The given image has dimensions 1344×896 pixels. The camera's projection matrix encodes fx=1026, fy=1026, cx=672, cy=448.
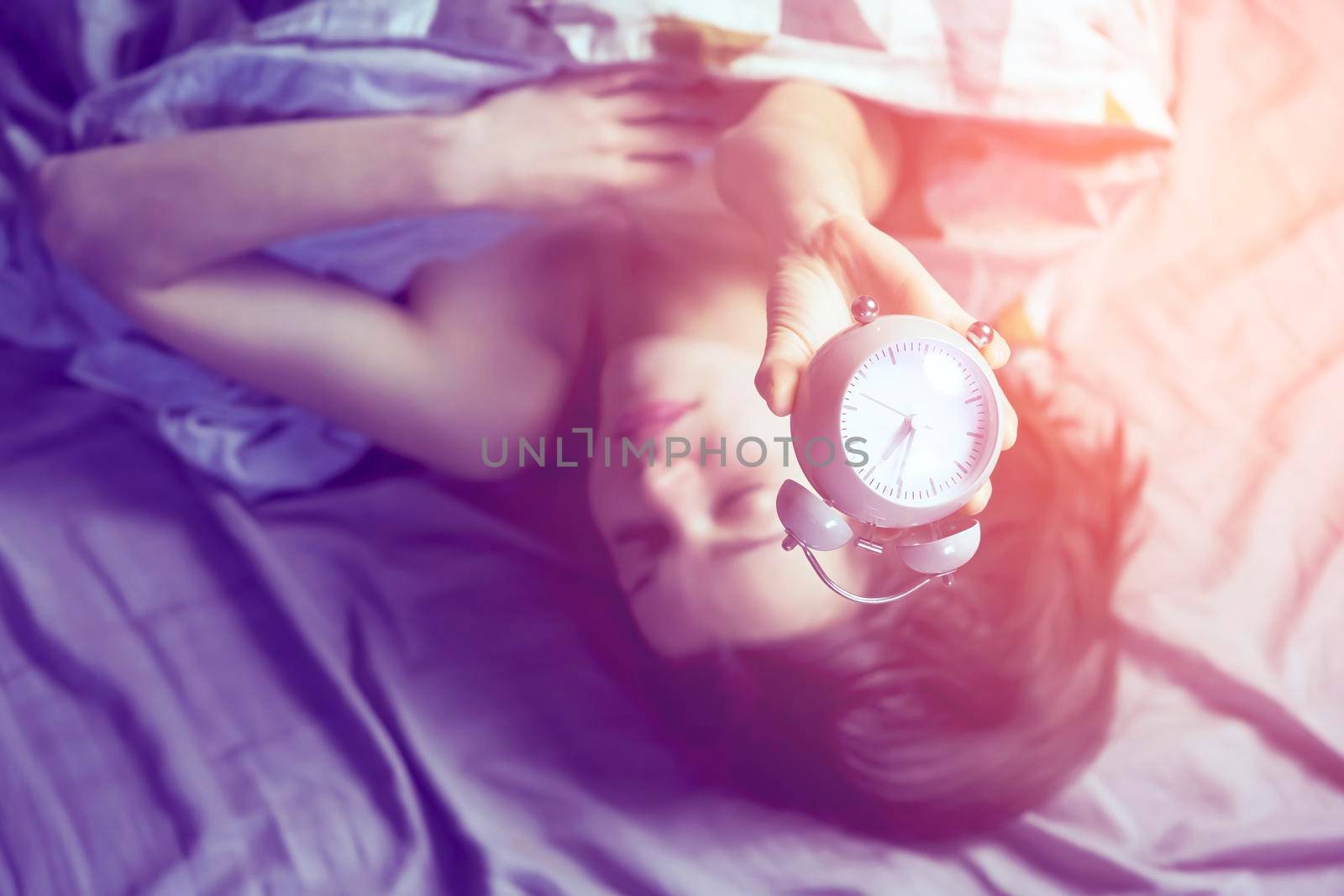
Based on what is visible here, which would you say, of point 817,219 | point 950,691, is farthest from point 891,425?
point 950,691

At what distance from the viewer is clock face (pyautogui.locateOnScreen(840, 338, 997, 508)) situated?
41 cm

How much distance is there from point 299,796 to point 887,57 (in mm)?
594

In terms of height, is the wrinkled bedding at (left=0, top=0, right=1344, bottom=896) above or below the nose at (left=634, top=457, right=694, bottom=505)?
below

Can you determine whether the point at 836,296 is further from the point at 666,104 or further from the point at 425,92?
the point at 425,92

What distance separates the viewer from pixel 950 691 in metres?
0.63

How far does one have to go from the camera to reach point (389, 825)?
2.20ft

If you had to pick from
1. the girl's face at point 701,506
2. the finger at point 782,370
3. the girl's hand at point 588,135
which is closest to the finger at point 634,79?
the girl's hand at point 588,135

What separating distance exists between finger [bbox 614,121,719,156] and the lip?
160mm

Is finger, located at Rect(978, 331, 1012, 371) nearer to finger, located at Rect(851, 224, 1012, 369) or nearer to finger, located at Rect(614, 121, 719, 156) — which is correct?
finger, located at Rect(851, 224, 1012, 369)

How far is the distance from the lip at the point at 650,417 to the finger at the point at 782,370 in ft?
0.56

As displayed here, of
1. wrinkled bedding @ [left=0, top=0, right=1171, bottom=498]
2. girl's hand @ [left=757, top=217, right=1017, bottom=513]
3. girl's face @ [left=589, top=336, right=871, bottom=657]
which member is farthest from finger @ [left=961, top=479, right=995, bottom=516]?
wrinkled bedding @ [left=0, top=0, right=1171, bottom=498]

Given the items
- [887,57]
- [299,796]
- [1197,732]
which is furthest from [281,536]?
[1197,732]

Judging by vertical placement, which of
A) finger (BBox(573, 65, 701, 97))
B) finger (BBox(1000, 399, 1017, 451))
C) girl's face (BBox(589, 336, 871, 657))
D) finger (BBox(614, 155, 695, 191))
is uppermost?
finger (BBox(573, 65, 701, 97))

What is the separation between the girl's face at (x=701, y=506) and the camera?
582 millimetres
